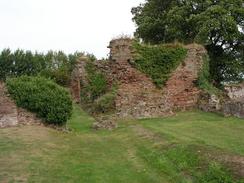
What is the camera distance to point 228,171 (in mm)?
13570

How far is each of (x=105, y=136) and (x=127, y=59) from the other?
316 inches

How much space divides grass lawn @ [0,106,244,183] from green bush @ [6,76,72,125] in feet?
2.64

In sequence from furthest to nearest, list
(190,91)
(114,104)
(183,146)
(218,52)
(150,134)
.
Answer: (218,52) → (190,91) → (114,104) → (150,134) → (183,146)

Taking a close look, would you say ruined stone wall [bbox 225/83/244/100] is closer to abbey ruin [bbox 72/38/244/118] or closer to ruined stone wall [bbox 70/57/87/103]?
abbey ruin [bbox 72/38/244/118]

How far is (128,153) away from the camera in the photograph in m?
18.1

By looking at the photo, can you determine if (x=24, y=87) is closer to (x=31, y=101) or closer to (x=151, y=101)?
(x=31, y=101)

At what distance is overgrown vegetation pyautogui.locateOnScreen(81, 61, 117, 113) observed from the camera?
2795cm

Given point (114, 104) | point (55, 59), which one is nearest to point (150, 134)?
point (114, 104)

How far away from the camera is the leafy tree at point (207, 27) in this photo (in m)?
36.9

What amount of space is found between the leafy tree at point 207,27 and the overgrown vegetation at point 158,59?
6805 mm

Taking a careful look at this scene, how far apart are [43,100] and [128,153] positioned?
6410mm

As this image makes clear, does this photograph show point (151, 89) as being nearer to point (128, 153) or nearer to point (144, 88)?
point (144, 88)

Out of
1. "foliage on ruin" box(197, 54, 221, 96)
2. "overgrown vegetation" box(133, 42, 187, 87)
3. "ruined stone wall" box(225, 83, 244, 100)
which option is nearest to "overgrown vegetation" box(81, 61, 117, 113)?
"overgrown vegetation" box(133, 42, 187, 87)

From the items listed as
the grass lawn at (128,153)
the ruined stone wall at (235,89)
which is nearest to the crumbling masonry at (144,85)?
the grass lawn at (128,153)
